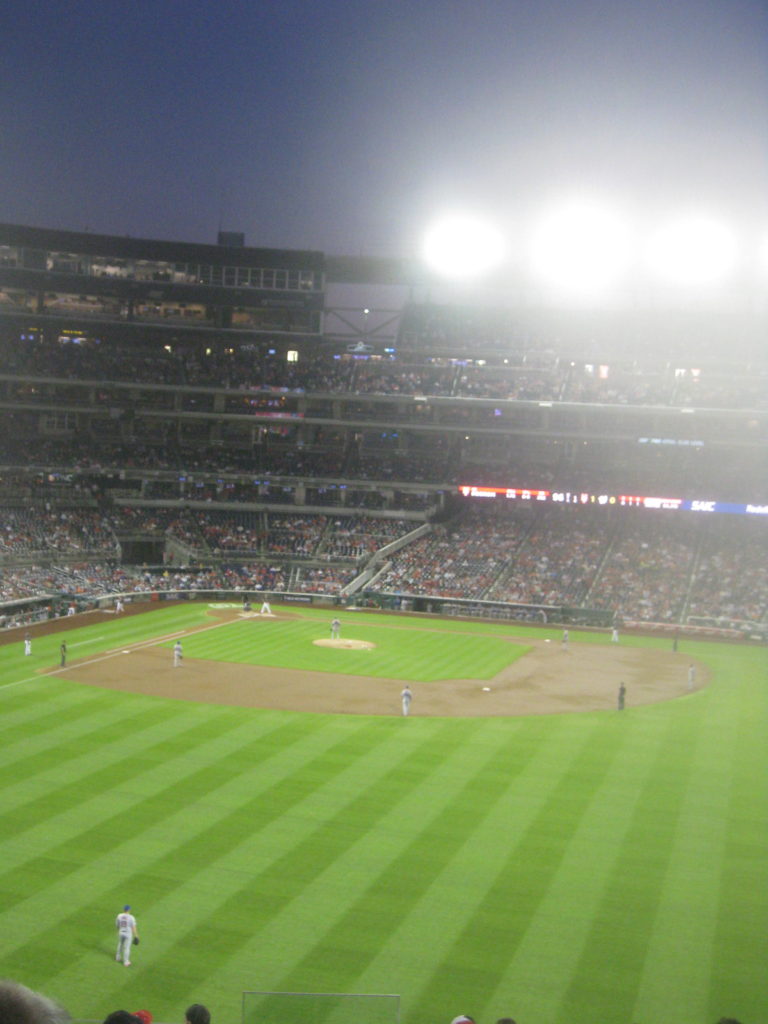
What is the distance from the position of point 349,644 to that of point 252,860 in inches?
1129

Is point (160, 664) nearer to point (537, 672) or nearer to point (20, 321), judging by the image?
point (537, 672)

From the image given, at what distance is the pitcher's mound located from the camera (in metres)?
48.2

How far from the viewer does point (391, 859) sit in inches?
812

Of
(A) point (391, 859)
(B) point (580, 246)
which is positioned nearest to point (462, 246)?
(B) point (580, 246)

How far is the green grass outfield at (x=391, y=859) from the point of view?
1574 centimetres

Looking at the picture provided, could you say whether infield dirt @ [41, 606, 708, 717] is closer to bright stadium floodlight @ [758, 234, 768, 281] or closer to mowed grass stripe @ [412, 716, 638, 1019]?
mowed grass stripe @ [412, 716, 638, 1019]

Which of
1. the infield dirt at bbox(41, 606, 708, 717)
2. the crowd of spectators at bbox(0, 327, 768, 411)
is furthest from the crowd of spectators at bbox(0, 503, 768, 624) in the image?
the infield dirt at bbox(41, 606, 708, 717)

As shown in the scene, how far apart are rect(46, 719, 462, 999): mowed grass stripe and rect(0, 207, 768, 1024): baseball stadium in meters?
0.10

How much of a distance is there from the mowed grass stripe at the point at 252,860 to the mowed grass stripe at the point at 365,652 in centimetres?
1479

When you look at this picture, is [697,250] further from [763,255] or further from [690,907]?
[690,907]

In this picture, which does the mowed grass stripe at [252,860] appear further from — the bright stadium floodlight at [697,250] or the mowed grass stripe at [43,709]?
the bright stadium floodlight at [697,250]

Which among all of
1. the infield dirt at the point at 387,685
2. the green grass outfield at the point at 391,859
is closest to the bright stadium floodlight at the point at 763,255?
the infield dirt at the point at 387,685

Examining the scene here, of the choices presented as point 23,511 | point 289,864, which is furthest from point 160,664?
point 23,511

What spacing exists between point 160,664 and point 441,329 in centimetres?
5271
